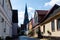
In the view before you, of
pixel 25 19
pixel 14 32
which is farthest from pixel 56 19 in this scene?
pixel 25 19

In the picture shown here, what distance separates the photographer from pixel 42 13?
35.9m

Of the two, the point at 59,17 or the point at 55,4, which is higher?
A: the point at 55,4

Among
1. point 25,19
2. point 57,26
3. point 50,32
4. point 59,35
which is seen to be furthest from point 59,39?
point 25,19

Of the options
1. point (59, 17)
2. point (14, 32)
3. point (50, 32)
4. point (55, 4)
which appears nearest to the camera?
point (59, 17)

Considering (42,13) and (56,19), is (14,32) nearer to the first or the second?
(42,13)

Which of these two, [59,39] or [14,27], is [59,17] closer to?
[59,39]

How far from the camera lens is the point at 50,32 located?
65.0ft

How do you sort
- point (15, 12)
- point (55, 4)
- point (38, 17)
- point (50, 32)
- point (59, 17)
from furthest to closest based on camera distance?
point (15, 12), point (38, 17), point (55, 4), point (50, 32), point (59, 17)

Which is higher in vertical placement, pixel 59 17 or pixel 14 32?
pixel 59 17

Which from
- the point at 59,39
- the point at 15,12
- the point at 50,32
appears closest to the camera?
the point at 59,39

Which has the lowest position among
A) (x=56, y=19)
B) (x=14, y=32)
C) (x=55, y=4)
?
(x=14, y=32)

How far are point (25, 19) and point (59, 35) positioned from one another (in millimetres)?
90139

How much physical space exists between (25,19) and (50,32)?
86.1 metres

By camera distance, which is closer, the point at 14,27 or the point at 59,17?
the point at 59,17
